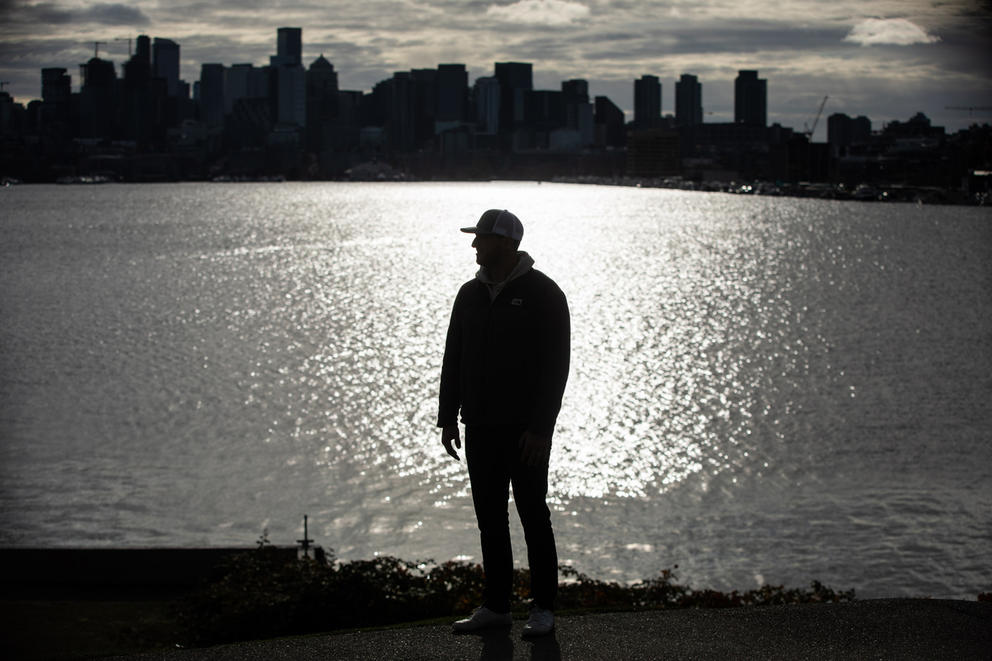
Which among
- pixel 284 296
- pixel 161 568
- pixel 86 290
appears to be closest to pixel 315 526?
pixel 161 568

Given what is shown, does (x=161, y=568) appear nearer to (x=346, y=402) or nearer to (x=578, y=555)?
(x=578, y=555)

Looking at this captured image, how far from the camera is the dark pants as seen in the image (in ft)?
22.8

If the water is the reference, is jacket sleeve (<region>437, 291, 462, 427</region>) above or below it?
above

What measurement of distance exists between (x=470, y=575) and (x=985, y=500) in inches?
705

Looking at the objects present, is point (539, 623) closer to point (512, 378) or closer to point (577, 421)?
point (512, 378)

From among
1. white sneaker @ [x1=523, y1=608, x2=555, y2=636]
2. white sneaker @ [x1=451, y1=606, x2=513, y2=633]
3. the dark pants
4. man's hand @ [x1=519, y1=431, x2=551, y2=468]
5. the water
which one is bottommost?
the water

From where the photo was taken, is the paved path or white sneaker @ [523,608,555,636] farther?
white sneaker @ [523,608,555,636]

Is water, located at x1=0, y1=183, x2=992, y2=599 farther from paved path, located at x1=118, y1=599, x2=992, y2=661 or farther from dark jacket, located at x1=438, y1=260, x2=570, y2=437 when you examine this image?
dark jacket, located at x1=438, y1=260, x2=570, y2=437

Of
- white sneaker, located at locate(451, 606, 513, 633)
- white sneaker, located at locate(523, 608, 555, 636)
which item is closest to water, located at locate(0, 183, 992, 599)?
white sneaker, located at locate(451, 606, 513, 633)

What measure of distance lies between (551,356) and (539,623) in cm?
153

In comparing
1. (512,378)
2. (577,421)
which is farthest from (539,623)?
(577,421)

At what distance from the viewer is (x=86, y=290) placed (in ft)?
263

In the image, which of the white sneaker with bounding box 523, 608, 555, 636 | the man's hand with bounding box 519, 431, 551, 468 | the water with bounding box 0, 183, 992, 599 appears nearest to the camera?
the man's hand with bounding box 519, 431, 551, 468

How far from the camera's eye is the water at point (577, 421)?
23484 millimetres
